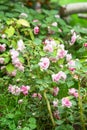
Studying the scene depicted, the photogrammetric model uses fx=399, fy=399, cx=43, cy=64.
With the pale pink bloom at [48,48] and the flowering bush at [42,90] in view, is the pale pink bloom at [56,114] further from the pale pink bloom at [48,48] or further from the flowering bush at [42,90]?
the pale pink bloom at [48,48]

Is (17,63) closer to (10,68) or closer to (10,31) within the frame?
(10,68)

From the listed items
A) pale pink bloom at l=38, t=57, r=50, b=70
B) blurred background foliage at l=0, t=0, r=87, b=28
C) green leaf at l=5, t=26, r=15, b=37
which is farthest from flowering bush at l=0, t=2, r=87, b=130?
blurred background foliage at l=0, t=0, r=87, b=28

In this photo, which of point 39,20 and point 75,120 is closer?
point 75,120

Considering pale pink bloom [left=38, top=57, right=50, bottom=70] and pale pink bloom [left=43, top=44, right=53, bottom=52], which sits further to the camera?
pale pink bloom [left=43, top=44, right=53, bottom=52]

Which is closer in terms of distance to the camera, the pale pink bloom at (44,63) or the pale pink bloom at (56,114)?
the pale pink bloom at (44,63)

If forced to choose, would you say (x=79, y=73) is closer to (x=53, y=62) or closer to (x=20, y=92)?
(x=53, y=62)

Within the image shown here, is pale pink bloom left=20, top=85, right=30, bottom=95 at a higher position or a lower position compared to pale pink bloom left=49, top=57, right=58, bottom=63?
lower

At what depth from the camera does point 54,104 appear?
3193mm

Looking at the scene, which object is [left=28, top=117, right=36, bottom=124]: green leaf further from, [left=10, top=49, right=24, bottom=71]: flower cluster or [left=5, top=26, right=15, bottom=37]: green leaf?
[left=5, top=26, right=15, bottom=37]: green leaf

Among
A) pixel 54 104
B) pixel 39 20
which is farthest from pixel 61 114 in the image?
pixel 39 20

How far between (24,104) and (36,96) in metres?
0.12

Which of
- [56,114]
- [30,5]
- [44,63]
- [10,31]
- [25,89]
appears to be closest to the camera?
[44,63]

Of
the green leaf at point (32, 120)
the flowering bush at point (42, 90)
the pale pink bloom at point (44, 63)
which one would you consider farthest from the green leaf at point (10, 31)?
the green leaf at point (32, 120)

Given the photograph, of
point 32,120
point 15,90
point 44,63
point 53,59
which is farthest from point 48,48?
point 32,120
